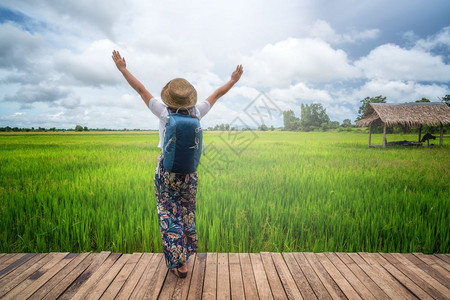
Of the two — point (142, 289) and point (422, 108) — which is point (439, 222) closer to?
point (142, 289)

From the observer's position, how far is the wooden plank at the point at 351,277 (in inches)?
65.1

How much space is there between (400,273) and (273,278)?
41.2 inches

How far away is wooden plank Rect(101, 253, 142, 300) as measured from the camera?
1.62m

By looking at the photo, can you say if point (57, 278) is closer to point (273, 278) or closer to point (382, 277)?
point (273, 278)

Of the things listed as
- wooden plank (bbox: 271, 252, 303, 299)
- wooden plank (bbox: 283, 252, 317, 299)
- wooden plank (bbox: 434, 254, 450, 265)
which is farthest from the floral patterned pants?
wooden plank (bbox: 434, 254, 450, 265)

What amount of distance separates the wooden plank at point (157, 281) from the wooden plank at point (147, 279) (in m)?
0.02

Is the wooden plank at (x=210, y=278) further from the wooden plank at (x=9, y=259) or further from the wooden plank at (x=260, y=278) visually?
the wooden plank at (x=9, y=259)

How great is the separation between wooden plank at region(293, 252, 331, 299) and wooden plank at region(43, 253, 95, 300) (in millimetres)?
1753

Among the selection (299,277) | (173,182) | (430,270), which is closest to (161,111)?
(173,182)

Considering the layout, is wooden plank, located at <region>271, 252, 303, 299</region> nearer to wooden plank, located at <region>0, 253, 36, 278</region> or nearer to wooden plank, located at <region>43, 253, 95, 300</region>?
wooden plank, located at <region>43, 253, 95, 300</region>

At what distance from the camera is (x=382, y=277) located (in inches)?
73.5

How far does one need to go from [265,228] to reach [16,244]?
286cm

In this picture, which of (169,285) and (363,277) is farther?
(363,277)

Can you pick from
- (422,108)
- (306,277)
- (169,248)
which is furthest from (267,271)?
(422,108)
